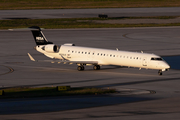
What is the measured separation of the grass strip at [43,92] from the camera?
102ft

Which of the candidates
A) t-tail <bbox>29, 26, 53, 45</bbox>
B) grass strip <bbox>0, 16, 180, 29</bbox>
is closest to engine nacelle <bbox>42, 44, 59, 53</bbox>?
t-tail <bbox>29, 26, 53, 45</bbox>

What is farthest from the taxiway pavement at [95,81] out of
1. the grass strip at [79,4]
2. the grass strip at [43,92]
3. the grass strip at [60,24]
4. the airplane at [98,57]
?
the grass strip at [79,4]

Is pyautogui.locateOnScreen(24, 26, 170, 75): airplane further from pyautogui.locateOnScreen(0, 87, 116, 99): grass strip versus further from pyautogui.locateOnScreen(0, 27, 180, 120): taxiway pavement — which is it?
pyautogui.locateOnScreen(0, 87, 116, 99): grass strip

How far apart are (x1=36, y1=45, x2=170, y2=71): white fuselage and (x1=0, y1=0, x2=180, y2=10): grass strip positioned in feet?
366

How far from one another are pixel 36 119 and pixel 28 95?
7270 millimetres

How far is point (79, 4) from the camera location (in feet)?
557

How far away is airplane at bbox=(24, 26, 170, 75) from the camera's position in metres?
42.0

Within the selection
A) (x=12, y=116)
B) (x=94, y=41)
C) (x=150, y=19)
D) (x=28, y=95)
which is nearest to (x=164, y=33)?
(x=94, y=41)

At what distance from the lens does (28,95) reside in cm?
3094

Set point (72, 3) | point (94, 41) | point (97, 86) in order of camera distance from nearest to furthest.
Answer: point (97, 86), point (94, 41), point (72, 3)

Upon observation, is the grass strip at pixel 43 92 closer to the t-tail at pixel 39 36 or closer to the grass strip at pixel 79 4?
the t-tail at pixel 39 36

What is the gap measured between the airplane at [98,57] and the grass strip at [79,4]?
111075mm

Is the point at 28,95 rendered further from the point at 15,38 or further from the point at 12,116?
the point at 15,38

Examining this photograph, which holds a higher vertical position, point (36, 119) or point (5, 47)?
point (5, 47)
